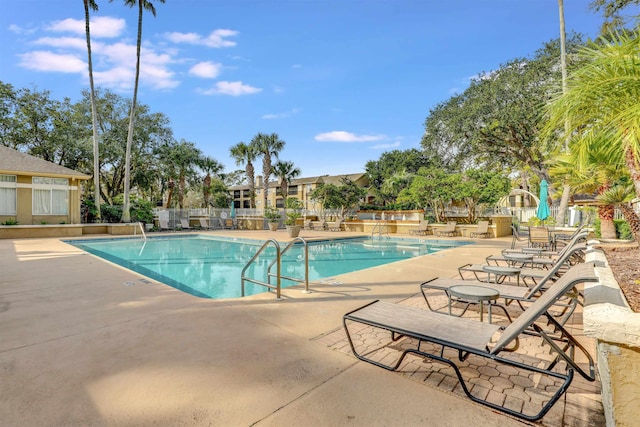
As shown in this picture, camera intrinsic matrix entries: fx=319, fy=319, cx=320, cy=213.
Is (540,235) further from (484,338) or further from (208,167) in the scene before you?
(208,167)

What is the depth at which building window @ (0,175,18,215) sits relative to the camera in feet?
53.4

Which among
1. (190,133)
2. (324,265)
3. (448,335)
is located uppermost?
(190,133)

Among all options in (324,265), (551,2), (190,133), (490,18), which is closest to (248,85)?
(190,133)

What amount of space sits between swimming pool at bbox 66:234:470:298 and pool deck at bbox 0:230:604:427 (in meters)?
2.45

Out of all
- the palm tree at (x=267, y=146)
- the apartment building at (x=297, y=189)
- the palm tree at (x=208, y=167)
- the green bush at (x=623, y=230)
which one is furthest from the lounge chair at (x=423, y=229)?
the apartment building at (x=297, y=189)

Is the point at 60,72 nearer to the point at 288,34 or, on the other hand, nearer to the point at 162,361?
the point at 288,34

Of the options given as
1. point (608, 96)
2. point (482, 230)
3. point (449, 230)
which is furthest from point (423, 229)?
point (608, 96)

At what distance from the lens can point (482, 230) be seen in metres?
15.6

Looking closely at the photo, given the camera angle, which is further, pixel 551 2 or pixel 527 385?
pixel 551 2

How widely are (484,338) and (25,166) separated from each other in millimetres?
22318

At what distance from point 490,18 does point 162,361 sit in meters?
17.2

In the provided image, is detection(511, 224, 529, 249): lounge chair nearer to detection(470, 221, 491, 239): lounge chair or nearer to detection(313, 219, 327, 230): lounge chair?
detection(470, 221, 491, 239): lounge chair

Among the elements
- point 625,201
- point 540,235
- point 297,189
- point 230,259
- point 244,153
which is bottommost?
point 230,259

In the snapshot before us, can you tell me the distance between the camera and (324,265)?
33.2ft
